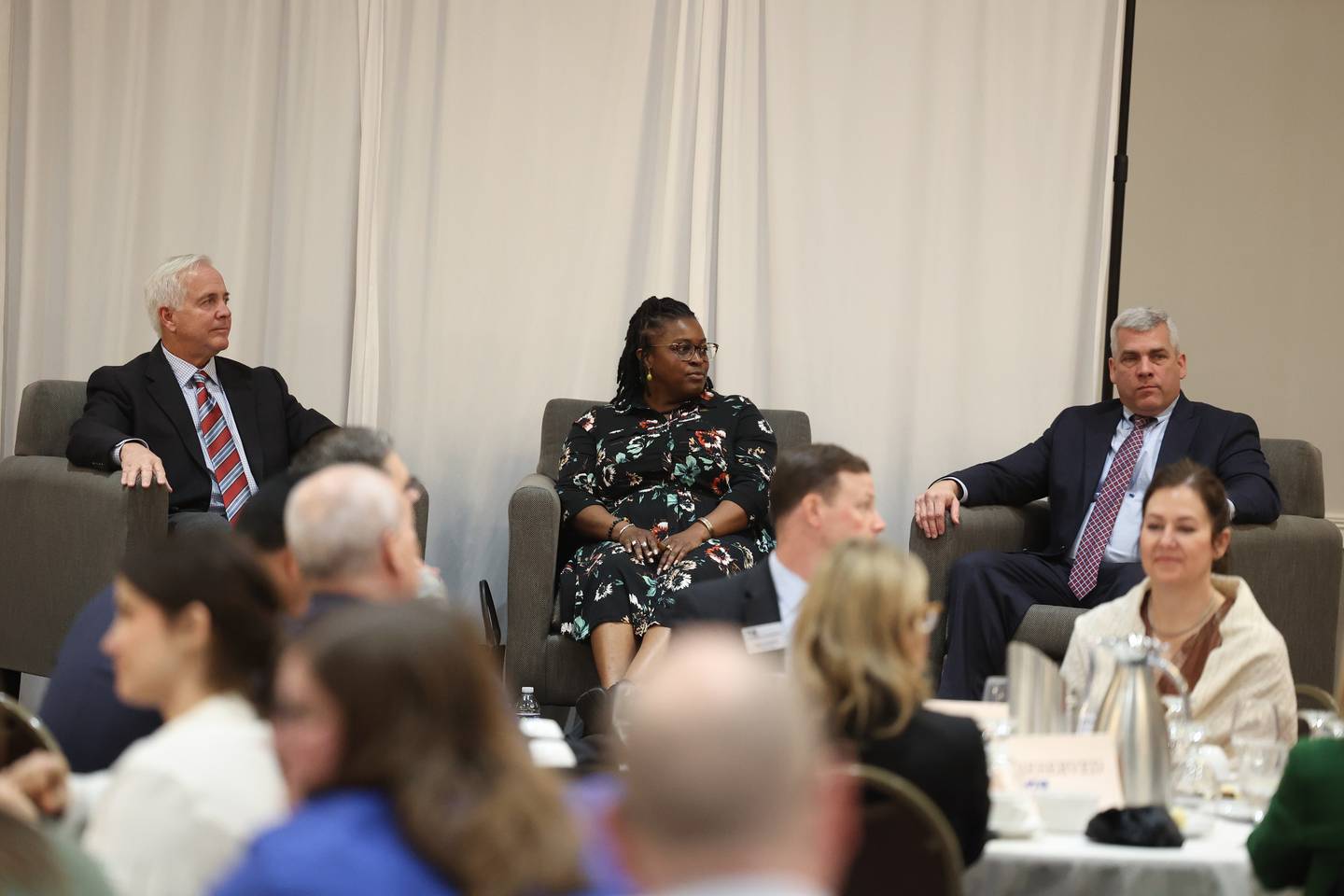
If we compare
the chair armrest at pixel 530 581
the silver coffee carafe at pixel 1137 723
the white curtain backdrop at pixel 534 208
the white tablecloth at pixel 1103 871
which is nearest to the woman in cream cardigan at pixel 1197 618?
the silver coffee carafe at pixel 1137 723

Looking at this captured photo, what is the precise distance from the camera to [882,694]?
219cm

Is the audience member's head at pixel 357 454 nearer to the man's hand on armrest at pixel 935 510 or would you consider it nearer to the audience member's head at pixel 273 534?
the audience member's head at pixel 273 534

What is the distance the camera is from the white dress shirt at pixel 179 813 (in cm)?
171

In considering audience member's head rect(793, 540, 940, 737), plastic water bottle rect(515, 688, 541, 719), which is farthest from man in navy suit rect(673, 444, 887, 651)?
audience member's head rect(793, 540, 940, 737)

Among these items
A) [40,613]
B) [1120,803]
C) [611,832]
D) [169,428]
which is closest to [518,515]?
[169,428]

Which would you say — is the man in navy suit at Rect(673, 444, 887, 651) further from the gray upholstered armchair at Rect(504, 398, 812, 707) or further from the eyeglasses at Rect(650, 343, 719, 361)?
the eyeglasses at Rect(650, 343, 719, 361)

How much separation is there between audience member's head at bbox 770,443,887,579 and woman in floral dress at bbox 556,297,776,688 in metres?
1.32

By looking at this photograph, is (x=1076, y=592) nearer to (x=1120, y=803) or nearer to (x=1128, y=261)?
(x=1128, y=261)

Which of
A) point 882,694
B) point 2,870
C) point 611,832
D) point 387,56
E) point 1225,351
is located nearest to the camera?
point 611,832

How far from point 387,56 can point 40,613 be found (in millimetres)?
2359

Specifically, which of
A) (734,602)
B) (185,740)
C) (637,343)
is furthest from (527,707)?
(185,740)

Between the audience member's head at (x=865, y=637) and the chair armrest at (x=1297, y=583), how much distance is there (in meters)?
2.68

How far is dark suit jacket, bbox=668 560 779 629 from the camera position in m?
3.23

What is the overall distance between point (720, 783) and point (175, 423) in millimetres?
4217
